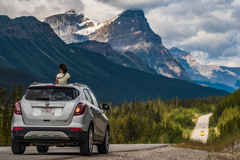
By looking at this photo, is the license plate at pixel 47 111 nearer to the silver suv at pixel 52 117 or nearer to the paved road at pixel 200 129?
the silver suv at pixel 52 117

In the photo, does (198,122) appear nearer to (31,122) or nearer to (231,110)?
(231,110)

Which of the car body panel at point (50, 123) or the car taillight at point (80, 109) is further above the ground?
the car taillight at point (80, 109)

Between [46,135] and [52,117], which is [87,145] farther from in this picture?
[52,117]

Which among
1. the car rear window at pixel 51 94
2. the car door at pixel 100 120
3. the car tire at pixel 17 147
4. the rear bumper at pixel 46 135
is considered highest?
the car rear window at pixel 51 94

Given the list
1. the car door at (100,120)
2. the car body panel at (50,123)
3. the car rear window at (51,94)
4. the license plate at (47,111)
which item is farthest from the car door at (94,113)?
the license plate at (47,111)

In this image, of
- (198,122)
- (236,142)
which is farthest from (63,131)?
(198,122)

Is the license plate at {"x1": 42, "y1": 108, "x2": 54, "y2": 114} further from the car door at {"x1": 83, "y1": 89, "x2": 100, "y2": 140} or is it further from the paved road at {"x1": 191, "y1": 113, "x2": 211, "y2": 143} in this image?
the paved road at {"x1": 191, "y1": 113, "x2": 211, "y2": 143}

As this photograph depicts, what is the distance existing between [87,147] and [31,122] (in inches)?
83.3

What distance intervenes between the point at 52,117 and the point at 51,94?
90 centimetres

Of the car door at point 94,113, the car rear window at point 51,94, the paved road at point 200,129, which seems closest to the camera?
the car rear window at point 51,94

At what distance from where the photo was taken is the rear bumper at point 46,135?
12.4 metres

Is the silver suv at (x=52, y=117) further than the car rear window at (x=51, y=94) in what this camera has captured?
No

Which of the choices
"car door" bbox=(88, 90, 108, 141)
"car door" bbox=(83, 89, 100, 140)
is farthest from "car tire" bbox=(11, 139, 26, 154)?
"car door" bbox=(88, 90, 108, 141)

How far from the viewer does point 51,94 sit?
1295 centimetres
